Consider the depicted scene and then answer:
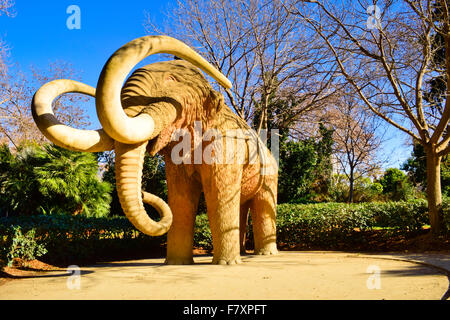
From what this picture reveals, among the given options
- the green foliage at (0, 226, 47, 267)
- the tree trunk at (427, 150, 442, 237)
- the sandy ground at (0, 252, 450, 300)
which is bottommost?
the sandy ground at (0, 252, 450, 300)

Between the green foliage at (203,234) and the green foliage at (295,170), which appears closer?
the green foliage at (203,234)

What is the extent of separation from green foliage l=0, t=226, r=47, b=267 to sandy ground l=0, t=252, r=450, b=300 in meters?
1.52

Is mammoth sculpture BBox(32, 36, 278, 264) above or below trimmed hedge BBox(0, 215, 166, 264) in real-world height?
above

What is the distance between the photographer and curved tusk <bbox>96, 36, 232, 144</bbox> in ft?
9.69

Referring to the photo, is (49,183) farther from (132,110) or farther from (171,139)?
(132,110)

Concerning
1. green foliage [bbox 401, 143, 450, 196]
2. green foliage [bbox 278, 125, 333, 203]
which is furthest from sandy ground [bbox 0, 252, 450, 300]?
green foliage [bbox 401, 143, 450, 196]

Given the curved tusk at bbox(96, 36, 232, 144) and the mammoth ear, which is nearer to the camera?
the curved tusk at bbox(96, 36, 232, 144)

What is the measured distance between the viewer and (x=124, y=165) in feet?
11.3

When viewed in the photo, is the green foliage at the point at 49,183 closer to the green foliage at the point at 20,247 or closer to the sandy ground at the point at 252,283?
the green foliage at the point at 20,247

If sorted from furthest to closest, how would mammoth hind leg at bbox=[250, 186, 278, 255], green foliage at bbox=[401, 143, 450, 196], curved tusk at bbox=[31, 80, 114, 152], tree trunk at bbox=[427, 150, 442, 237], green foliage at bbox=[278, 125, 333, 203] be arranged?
green foliage at bbox=[401, 143, 450, 196]
green foliage at bbox=[278, 125, 333, 203]
tree trunk at bbox=[427, 150, 442, 237]
mammoth hind leg at bbox=[250, 186, 278, 255]
curved tusk at bbox=[31, 80, 114, 152]

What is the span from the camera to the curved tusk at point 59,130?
3160mm

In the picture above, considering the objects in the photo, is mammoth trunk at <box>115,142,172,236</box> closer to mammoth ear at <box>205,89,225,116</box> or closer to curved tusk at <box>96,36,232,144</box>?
curved tusk at <box>96,36,232,144</box>

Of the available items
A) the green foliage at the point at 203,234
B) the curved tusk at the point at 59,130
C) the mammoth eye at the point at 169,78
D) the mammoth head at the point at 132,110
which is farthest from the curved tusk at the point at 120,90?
the green foliage at the point at 203,234

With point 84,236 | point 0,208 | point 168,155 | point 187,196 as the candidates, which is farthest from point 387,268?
point 0,208
